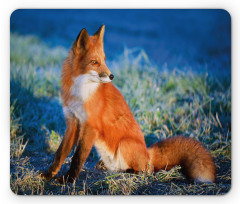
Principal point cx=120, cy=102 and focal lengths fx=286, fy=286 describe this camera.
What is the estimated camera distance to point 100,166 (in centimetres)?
313

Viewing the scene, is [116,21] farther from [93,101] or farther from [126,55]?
[93,101]

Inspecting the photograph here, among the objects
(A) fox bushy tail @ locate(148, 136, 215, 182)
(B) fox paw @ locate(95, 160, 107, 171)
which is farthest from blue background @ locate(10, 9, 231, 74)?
(B) fox paw @ locate(95, 160, 107, 171)

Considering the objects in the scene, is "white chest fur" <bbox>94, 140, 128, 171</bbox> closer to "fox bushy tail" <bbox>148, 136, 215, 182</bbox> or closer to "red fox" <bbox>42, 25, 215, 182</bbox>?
"red fox" <bbox>42, 25, 215, 182</bbox>

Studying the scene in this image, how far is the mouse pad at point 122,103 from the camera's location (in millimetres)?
2752

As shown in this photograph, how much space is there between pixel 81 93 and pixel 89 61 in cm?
31

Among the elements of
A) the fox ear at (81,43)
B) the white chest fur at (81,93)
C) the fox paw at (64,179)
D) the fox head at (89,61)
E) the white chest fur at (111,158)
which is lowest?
the fox paw at (64,179)

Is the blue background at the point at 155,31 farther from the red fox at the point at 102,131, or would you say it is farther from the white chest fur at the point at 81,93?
the white chest fur at the point at 81,93

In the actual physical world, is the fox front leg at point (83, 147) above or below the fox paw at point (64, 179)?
above

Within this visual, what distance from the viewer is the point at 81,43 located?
8.71 feet

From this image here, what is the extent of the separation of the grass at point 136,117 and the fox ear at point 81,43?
1.26 meters

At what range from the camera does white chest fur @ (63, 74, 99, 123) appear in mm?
2674

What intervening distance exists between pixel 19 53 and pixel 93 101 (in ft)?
9.67

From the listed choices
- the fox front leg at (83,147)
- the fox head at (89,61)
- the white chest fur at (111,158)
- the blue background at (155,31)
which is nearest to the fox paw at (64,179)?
the fox front leg at (83,147)

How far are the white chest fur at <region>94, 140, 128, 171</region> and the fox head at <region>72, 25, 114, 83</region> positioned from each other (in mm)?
642
